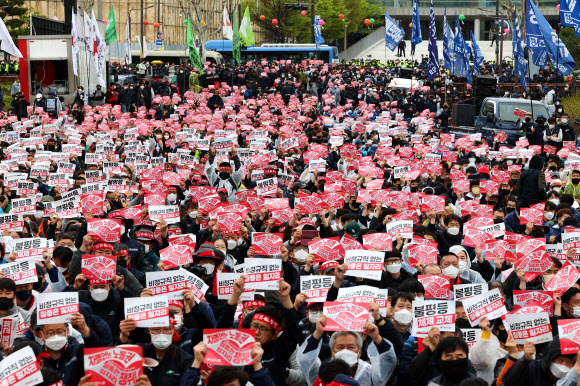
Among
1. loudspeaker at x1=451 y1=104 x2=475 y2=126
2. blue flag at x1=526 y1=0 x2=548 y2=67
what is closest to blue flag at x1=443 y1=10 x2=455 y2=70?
loudspeaker at x1=451 y1=104 x2=475 y2=126

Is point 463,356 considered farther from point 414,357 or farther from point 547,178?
point 547,178

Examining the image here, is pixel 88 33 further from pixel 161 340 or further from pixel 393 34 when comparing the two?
pixel 161 340

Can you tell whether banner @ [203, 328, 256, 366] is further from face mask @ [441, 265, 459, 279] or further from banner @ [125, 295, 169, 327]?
face mask @ [441, 265, 459, 279]

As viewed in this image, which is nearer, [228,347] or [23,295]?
[228,347]

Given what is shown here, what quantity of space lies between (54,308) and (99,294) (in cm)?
116

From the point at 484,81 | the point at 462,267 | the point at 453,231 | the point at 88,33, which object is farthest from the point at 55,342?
the point at 484,81

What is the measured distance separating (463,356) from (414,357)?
544 mm

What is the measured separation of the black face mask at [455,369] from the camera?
18.4ft

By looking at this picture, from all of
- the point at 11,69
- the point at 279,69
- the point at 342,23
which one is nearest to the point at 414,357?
the point at 279,69

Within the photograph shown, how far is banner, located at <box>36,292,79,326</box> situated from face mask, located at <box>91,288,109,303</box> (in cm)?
109

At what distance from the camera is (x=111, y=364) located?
17.5 ft

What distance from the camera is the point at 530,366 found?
5527 mm

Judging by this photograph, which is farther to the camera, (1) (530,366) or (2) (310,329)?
(2) (310,329)

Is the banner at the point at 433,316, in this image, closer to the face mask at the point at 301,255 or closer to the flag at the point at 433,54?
the face mask at the point at 301,255
